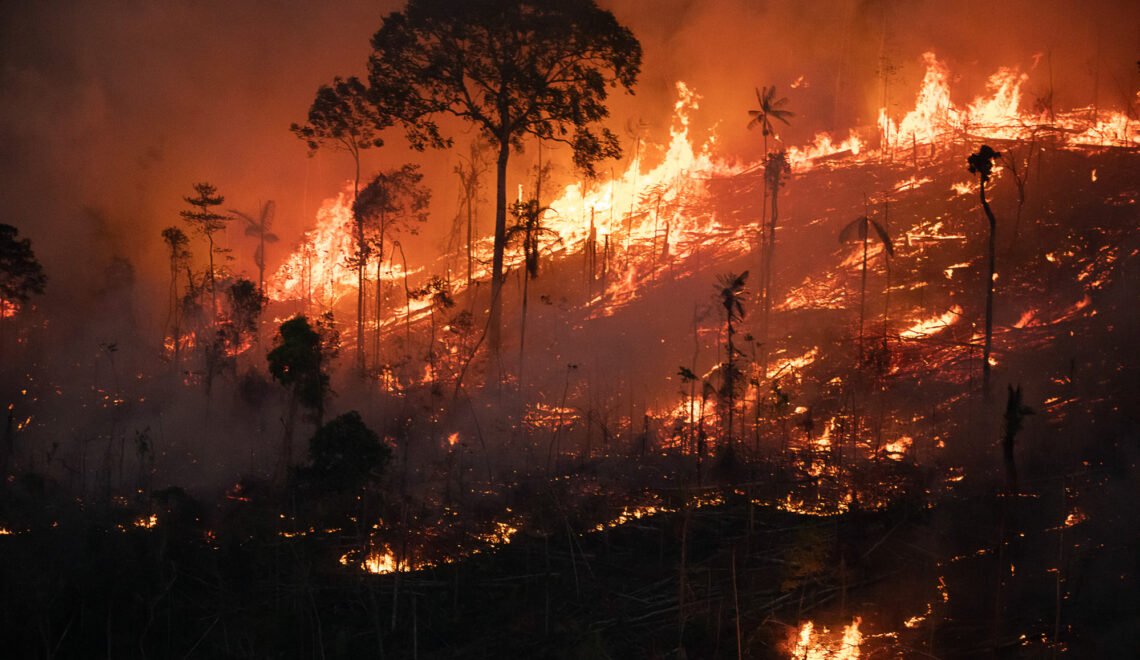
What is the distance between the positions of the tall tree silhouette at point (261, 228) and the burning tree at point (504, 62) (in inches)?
1097

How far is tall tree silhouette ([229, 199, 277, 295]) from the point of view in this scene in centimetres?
5375

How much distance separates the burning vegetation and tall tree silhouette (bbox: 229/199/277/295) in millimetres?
4302

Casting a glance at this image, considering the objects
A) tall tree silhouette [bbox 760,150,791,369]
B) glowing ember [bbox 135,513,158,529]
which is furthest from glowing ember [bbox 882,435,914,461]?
glowing ember [bbox 135,513,158,529]

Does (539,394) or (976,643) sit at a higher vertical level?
(539,394)

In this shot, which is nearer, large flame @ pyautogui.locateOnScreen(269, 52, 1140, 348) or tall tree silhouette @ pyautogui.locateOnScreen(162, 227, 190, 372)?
tall tree silhouette @ pyautogui.locateOnScreen(162, 227, 190, 372)

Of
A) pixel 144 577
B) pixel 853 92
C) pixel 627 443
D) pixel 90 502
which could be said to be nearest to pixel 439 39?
pixel 627 443

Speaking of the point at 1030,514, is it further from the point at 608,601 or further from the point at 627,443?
the point at 627,443

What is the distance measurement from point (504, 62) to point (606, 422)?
12.5 meters

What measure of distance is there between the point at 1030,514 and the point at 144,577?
52.6 ft

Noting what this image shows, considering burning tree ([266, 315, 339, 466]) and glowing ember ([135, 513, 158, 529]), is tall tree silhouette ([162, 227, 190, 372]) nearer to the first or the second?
burning tree ([266, 315, 339, 466])

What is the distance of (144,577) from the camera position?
1503 cm

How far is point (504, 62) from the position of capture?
2827 centimetres

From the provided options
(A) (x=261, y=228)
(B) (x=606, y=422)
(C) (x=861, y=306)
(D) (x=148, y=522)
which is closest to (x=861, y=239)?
(C) (x=861, y=306)

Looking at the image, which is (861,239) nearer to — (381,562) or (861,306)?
(861,306)
